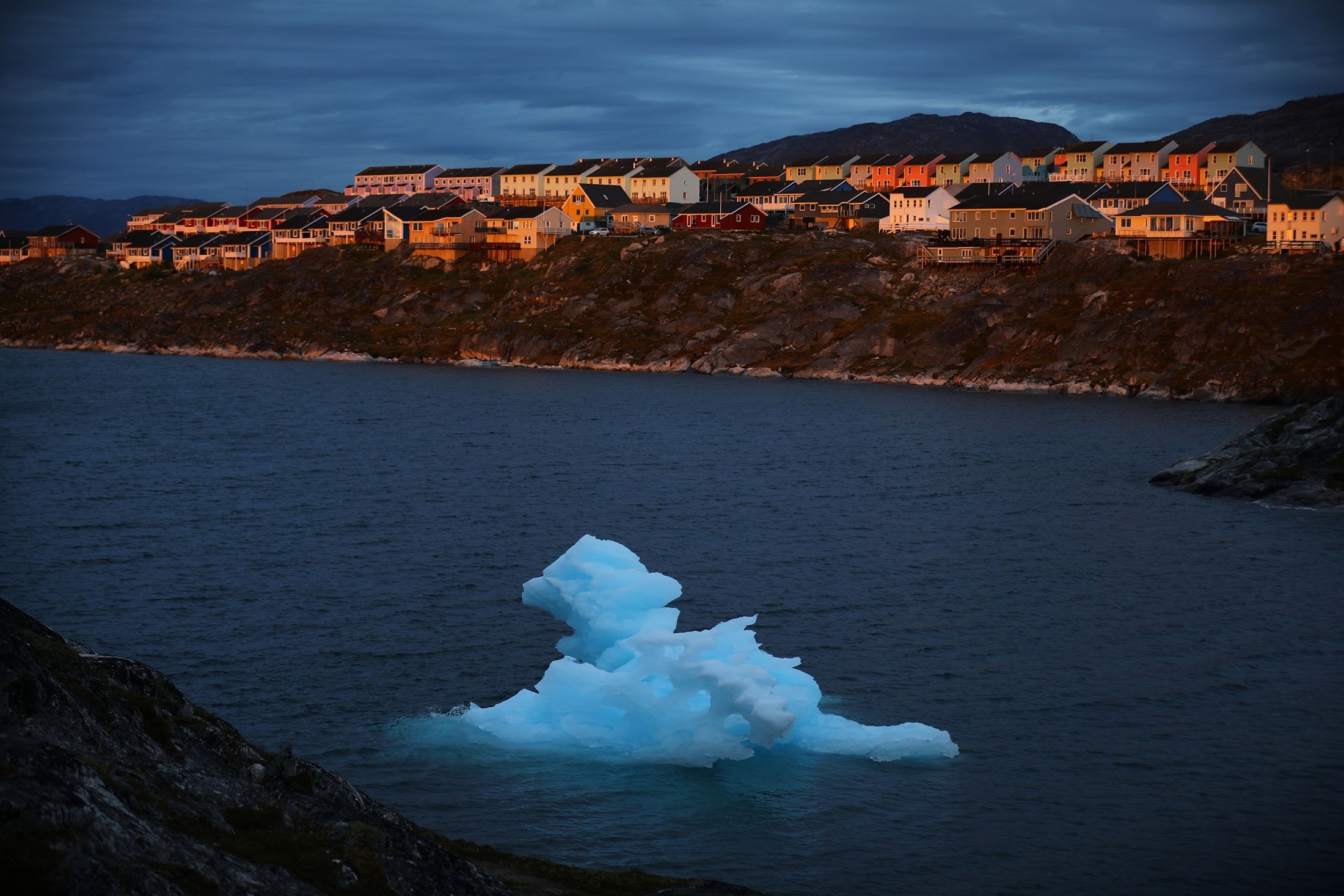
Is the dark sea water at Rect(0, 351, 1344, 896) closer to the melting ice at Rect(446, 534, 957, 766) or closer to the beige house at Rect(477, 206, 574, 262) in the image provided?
the melting ice at Rect(446, 534, 957, 766)

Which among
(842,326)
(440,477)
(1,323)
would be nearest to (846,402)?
(842,326)

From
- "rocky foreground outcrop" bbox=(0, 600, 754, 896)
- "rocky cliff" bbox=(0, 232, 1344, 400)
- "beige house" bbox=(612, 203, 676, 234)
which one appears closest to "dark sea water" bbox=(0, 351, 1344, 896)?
"rocky foreground outcrop" bbox=(0, 600, 754, 896)

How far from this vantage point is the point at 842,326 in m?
141

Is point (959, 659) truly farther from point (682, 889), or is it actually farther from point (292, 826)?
point (292, 826)

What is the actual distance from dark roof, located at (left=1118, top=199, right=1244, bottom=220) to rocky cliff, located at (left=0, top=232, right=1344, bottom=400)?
688 centimetres

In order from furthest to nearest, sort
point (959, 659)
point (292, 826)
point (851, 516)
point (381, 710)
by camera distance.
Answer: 1. point (851, 516)
2. point (959, 659)
3. point (381, 710)
4. point (292, 826)

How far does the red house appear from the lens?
177 m

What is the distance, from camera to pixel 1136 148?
18188cm

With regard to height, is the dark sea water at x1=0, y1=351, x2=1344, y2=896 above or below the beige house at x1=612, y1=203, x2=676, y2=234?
below

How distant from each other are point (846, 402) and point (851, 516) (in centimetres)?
5015

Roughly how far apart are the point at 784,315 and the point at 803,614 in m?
100

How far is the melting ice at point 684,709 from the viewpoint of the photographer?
30.7 m

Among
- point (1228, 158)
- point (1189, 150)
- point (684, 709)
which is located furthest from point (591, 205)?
point (684, 709)

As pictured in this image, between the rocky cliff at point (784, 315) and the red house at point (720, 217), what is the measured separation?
22.1ft
